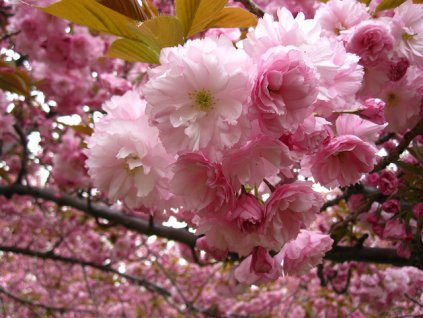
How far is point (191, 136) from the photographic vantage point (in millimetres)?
767

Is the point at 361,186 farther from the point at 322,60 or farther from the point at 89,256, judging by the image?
the point at 89,256

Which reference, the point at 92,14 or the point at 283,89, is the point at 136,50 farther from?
the point at 283,89

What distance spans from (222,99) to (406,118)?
0.81 meters

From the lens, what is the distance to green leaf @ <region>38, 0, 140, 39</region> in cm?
91

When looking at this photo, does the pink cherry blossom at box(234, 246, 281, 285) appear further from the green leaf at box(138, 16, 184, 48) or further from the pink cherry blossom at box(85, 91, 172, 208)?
the green leaf at box(138, 16, 184, 48)

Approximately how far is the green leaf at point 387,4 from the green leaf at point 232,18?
0.34 metres

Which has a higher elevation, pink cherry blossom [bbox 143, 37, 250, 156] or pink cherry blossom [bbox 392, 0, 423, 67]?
pink cherry blossom [bbox 392, 0, 423, 67]

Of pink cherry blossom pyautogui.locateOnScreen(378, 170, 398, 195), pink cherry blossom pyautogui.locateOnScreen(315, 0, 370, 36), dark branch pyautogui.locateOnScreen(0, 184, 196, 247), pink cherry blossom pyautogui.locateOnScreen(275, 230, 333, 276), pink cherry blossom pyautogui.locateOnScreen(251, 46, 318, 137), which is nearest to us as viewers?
pink cherry blossom pyautogui.locateOnScreen(251, 46, 318, 137)

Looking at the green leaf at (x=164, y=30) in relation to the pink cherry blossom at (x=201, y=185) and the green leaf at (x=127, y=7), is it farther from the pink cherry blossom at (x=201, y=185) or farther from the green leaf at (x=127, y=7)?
the pink cherry blossom at (x=201, y=185)

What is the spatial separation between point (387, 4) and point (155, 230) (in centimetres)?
163

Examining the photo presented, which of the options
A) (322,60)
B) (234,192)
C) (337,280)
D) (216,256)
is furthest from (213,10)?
(337,280)

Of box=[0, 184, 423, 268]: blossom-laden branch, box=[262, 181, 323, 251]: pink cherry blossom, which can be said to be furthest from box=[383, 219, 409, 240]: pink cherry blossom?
box=[262, 181, 323, 251]: pink cherry blossom

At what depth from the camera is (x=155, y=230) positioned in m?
2.41

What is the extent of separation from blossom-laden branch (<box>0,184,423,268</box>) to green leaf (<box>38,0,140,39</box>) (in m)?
1.30
